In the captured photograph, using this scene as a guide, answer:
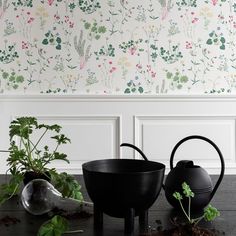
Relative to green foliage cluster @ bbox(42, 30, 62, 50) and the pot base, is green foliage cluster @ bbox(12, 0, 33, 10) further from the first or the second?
the pot base

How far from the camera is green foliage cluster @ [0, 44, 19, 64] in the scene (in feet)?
11.7

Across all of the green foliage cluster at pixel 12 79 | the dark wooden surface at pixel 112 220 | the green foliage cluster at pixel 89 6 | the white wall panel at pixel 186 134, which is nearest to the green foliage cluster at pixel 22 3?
the green foliage cluster at pixel 89 6

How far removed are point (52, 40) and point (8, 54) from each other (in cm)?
36

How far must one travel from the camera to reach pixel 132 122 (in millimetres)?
3623

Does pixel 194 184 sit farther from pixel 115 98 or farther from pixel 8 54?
pixel 8 54

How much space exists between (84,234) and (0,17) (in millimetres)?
2868

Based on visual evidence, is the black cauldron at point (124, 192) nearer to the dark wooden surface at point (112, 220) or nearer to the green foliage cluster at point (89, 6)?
the dark wooden surface at point (112, 220)

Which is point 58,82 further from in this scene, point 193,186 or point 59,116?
point 193,186

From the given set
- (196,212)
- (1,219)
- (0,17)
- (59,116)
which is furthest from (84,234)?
(0,17)

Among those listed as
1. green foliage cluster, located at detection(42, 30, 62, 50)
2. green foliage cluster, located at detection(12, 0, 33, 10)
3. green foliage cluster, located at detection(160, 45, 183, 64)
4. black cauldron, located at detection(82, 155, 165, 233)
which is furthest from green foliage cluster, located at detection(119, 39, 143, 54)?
black cauldron, located at detection(82, 155, 165, 233)

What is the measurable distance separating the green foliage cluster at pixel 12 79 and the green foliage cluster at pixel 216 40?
1.50 m

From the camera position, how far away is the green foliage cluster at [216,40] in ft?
11.9

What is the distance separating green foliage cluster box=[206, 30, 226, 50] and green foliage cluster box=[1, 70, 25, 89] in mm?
1497

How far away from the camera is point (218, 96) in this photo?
3.60 m
